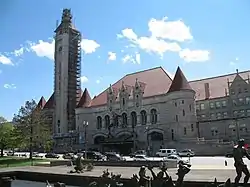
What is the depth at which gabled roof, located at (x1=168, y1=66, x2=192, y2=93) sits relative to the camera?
240ft

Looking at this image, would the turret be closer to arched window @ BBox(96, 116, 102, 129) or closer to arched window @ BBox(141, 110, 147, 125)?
arched window @ BBox(141, 110, 147, 125)

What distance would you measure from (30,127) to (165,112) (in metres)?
34.0

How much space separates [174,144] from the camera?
68000mm

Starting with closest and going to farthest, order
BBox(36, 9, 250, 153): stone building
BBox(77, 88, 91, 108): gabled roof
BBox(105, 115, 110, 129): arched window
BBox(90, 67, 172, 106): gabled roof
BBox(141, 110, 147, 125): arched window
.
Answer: BBox(36, 9, 250, 153): stone building < BBox(141, 110, 147, 125): arched window < BBox(90, 67, 172, 106): gabled roof < BBox(105, 115, 110, 129): arched window < BBox(77, 88, 91, 108): gabled roof

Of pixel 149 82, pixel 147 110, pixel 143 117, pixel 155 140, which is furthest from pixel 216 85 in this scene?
pixel 155 140

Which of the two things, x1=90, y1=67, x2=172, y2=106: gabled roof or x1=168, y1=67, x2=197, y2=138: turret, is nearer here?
x1=168, y1=67, x2=197, y2=138: turret

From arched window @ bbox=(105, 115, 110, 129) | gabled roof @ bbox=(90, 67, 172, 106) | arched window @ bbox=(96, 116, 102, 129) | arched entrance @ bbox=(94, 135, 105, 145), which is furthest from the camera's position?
arched window @ bbox=(96, 116, 102, 129)

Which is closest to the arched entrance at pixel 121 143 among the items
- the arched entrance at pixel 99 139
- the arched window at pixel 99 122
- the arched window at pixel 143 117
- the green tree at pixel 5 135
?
the arched entrance at pixel 99 139

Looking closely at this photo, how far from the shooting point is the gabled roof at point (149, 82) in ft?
265

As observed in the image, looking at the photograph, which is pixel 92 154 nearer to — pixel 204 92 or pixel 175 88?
pixel 175 88

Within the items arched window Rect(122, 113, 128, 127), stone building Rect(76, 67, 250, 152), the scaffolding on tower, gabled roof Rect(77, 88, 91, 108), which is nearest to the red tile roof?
stone building Rect(76, 67, 250, 152)

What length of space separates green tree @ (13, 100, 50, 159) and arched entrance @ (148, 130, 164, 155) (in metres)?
26.3

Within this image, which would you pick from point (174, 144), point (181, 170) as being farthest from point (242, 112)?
point (181, 170)

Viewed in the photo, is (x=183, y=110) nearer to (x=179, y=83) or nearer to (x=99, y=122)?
(x=179, y=83)
